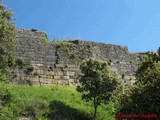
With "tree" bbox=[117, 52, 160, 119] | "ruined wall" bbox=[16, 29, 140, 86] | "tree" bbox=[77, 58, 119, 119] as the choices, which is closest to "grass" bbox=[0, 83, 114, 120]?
"tree" bbox=[77, 58, 119, 119]

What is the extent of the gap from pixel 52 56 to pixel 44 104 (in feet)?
19.6

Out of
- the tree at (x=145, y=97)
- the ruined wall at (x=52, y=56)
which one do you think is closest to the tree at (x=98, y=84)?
the ruined wall at (x=52, y=56)

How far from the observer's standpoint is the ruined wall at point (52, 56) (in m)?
26.3

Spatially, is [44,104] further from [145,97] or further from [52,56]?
[145,97]

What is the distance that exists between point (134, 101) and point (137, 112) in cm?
52

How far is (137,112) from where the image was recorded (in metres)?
16.9

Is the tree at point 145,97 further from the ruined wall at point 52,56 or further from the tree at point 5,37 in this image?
the ruined wall at point 52,56

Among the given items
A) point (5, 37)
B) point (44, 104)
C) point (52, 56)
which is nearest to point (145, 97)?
point (44, 104)

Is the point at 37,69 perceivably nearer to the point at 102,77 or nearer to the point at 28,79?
the point at 28,79

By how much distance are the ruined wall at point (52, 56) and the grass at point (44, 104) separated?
1423 mm

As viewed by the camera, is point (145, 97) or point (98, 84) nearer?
point (145, 97)

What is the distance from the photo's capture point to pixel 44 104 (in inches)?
861

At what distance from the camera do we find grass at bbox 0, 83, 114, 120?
68.3 ft

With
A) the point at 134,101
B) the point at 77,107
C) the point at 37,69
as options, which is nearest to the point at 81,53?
the point at 37,69
